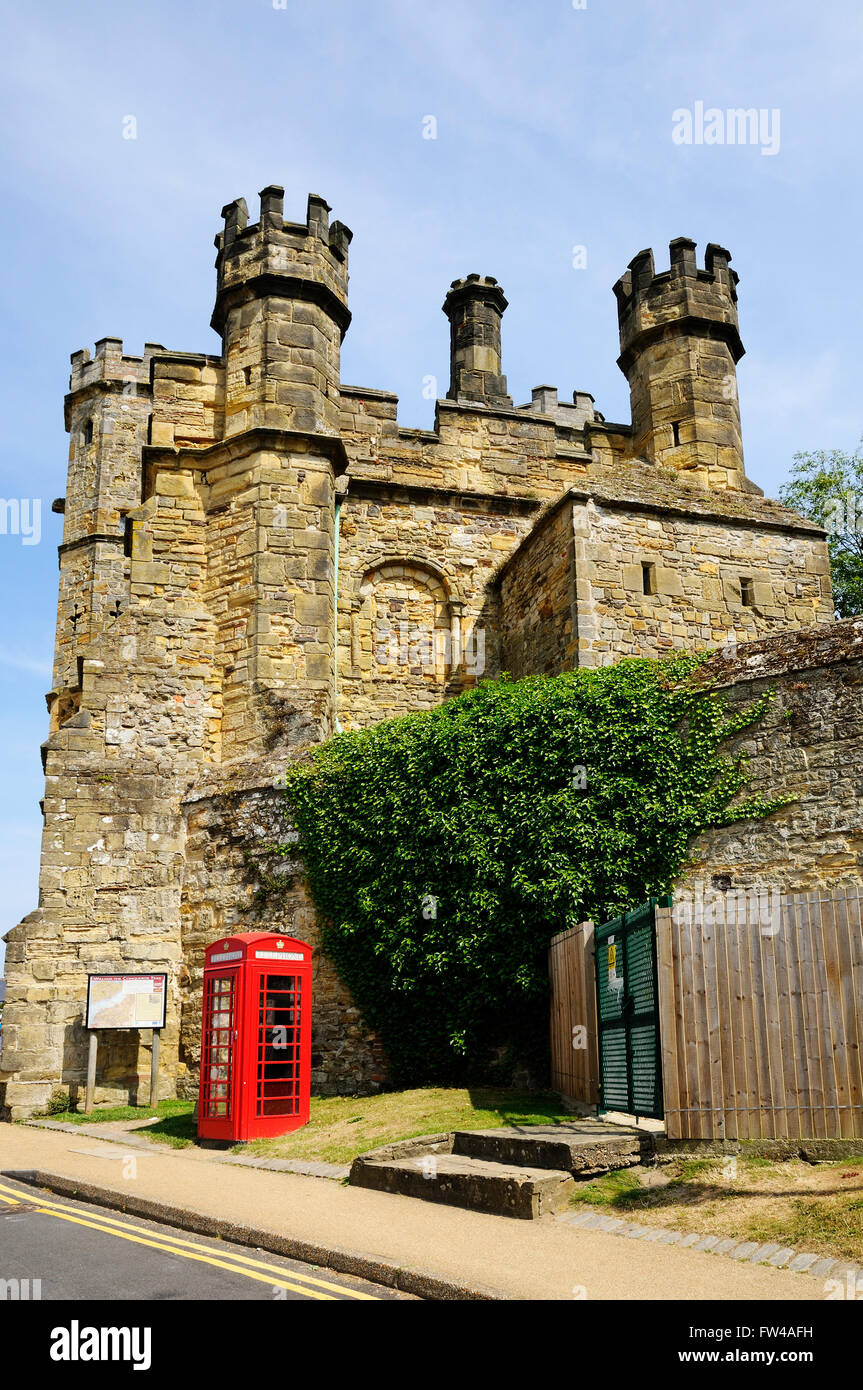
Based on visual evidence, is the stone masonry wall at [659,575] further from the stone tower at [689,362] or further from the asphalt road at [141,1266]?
the asphalt road at [141,1266]

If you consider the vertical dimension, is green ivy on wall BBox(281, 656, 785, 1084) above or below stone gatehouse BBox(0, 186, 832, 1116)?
below

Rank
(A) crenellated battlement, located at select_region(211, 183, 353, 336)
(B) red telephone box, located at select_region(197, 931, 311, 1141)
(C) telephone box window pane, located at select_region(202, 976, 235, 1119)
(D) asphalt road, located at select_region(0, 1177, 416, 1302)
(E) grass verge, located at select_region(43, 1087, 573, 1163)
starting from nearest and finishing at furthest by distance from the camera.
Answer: (D) asphalt road, located at select_region(0, 1177, 416, 1302)
(E) grass verge, located at select_region(43, 1087, 573, 1163)
(B) red telephone box, located at select_region(197, 931, 311, 1141)
(C) telephone box window pane, located at select_region(202, 976, 235, 1119)
(A) crenellated battlement, located at select_region(211, 183, 353, 336)

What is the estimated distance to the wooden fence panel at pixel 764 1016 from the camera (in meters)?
7.55

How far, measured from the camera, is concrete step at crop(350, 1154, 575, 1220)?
746 centimetres

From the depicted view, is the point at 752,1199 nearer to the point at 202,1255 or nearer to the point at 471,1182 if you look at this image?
the point at 471,1182

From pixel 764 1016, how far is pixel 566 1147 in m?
1.67

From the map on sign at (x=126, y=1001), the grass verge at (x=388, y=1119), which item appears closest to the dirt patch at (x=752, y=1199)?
the grass verge at (x=388, y=1119)

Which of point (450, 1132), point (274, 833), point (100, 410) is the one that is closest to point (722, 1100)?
point (450, 1132)

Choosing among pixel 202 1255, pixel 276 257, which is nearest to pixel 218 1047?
pixel 202 1255

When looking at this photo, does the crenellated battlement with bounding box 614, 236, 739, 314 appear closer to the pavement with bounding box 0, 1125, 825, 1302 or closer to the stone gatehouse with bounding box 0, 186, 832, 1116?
the stone gatehouse with bounding box 0, 186, 832, 1116

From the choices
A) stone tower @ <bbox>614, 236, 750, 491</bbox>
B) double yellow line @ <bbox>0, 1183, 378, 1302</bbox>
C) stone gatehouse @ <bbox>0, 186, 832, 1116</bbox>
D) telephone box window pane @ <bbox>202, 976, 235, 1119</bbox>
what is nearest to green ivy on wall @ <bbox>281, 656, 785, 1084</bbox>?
stone gatehouse @ <bbox>0, 186, 832, 1116</bbox>

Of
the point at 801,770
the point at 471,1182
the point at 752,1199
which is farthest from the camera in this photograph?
the point at 801,770

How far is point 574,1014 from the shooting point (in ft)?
35.0

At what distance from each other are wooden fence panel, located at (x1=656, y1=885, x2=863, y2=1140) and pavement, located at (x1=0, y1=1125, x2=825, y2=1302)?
151cm
